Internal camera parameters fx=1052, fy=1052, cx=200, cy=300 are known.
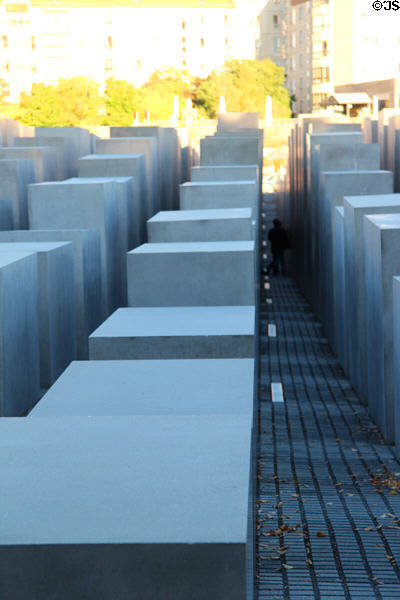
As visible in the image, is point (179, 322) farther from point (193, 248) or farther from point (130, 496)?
point (130, 496)

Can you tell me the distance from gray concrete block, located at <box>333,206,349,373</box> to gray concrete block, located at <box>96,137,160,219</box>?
289 inches

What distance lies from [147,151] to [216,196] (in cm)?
655

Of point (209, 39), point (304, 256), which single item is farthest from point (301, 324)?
point (209, 39)

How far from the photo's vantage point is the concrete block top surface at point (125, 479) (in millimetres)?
3914

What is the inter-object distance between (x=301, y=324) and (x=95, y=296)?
276 inches

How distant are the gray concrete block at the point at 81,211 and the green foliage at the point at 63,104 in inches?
2354

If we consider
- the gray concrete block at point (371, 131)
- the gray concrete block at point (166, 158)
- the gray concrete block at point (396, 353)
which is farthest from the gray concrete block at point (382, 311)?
the gray concrete block at point (371, 131)

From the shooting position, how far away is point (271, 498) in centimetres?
866

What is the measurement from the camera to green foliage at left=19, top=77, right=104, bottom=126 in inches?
2933

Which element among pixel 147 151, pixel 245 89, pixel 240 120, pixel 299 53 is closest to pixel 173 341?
pixel 147 151

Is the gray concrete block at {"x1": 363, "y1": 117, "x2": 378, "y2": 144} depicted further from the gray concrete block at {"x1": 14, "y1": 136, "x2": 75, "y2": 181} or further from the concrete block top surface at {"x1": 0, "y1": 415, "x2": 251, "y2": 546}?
the concrete block top surface at {"x1": 0, "y1": 415, "x2": 251, "y2": 546}

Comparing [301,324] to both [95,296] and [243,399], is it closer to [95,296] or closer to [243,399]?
[95,296]

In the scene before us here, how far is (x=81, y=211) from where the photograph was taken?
15.4m

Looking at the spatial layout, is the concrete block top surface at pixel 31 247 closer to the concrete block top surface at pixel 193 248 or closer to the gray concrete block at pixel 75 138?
the concrete block top surface at pixel 193 248
